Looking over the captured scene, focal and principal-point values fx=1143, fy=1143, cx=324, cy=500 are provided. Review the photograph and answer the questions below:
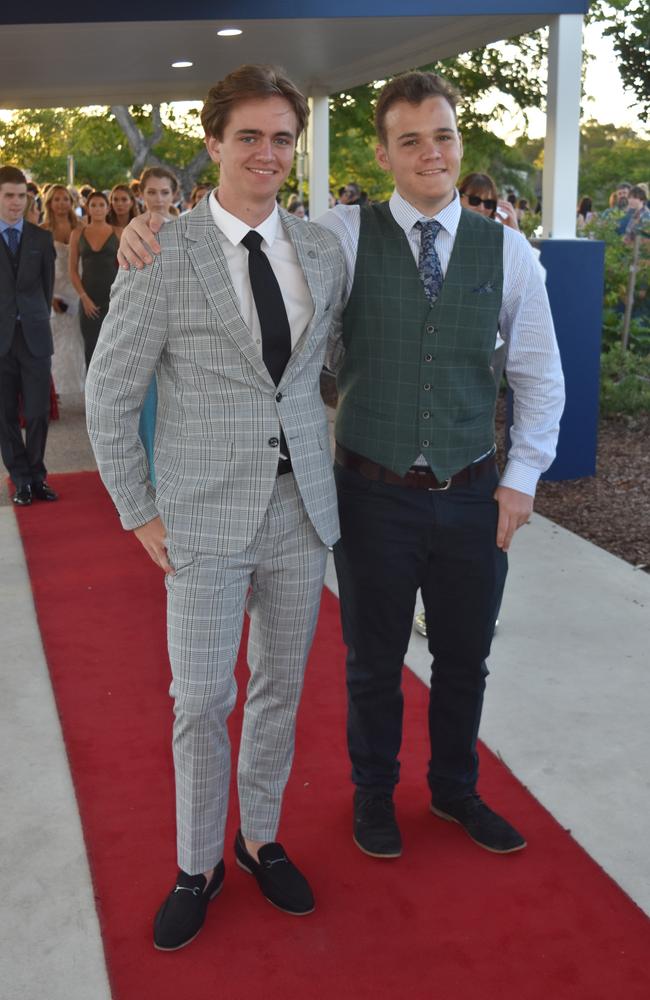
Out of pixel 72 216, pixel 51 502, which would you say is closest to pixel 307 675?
pixel 51 502

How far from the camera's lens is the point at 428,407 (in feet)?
9.85

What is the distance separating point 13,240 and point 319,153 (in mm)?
5802

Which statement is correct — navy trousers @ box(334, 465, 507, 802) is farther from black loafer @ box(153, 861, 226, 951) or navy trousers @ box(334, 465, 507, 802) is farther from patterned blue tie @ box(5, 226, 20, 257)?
patterned blue tie @ box(5, 226, 20, 257)

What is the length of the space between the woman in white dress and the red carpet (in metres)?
6.51

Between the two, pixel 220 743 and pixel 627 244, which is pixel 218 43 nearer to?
pixel 627 244

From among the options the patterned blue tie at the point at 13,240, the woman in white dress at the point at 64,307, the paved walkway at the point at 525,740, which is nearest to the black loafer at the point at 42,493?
the paved walkway at the point at 525,740

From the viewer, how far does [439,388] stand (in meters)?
3.01

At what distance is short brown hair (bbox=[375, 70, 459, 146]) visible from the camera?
2.95 m

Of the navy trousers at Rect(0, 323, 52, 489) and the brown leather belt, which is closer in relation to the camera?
the brown leather belt

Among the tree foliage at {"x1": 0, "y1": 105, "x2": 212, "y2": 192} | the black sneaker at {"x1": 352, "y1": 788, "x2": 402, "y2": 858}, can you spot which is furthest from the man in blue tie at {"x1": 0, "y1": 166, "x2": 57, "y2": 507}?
the tree foliage at {"x1": 0, "y1": 105, "x2": 212, "y2": 192}

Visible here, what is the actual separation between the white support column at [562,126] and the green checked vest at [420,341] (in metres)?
4.78

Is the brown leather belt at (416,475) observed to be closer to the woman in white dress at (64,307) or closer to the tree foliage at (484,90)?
the woman in white dress at (64,307)

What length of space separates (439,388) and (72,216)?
26.6 ft

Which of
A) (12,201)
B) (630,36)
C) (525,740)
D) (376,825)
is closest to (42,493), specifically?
(12,201)
